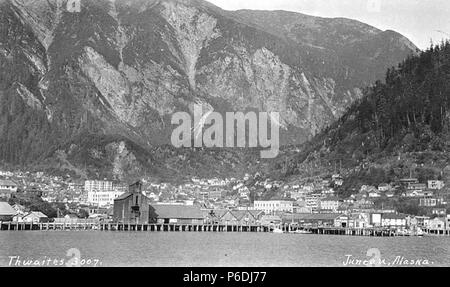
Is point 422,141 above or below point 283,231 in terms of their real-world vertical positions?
above

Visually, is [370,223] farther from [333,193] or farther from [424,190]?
[333,193]

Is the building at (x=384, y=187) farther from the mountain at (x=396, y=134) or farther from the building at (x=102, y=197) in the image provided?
the building at (x=102, y=197)

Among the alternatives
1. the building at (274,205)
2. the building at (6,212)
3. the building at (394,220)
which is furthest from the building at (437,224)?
the building at (6,212)
